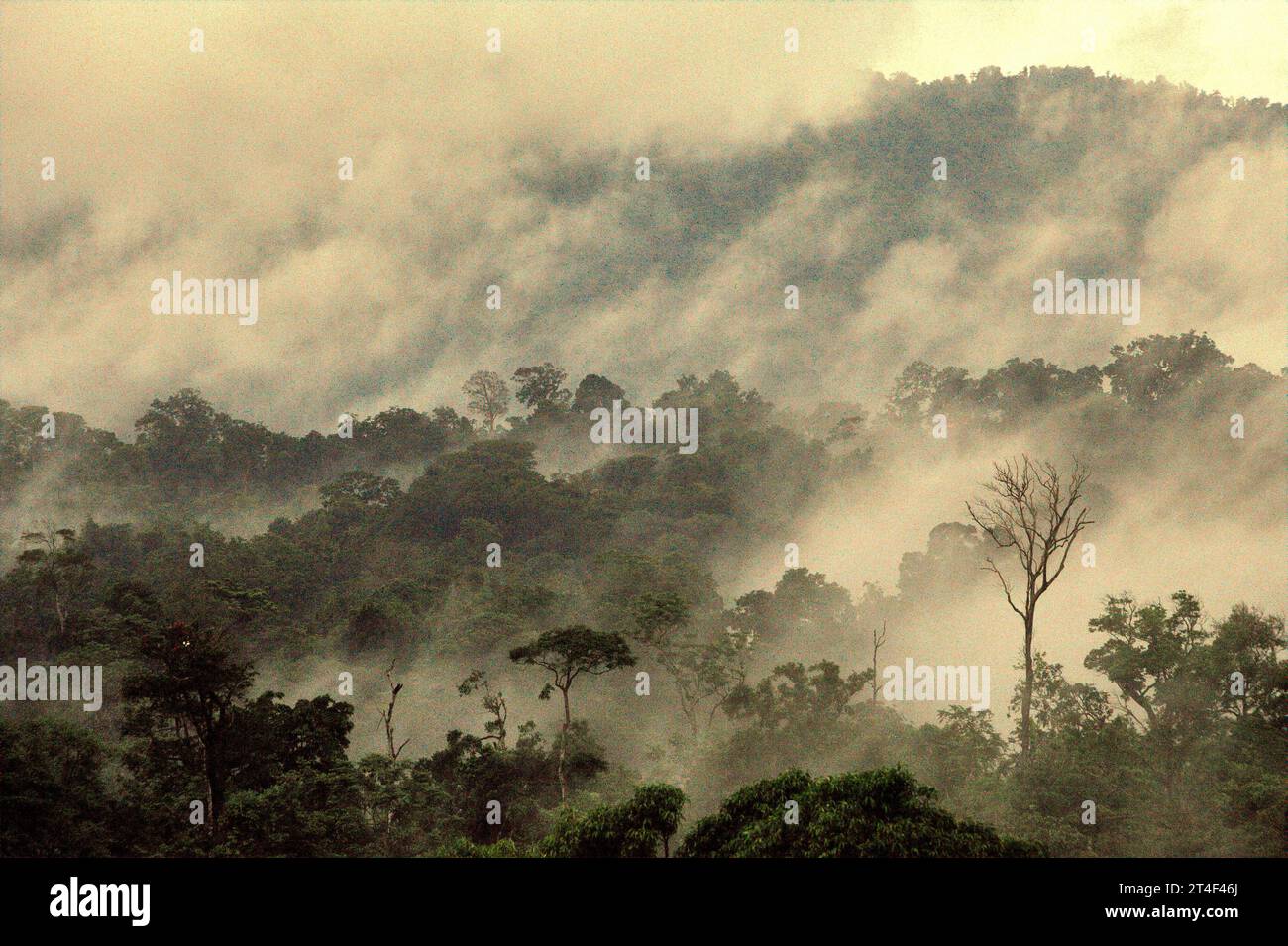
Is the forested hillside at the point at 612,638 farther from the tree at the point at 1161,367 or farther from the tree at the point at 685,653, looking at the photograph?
the tree at the point at 1161,367

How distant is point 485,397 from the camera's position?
127625 millimetres

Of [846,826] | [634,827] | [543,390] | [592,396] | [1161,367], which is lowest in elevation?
[634,827]

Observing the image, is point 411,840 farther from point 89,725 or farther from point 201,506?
point 201,506

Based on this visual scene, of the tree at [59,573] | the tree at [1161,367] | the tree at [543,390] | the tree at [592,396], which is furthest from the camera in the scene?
the tree at [592,396]

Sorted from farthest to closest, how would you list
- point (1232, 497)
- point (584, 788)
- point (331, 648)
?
point (1232, 497)
point (331, 648)
point (584, 788)

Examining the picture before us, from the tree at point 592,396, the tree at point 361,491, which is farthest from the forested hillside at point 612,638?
the tree at point 592,396

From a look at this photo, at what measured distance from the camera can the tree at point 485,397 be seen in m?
127

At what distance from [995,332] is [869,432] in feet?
265

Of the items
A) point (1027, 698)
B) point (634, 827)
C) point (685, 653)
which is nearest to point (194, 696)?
point (634, 827)

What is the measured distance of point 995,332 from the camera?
584ft

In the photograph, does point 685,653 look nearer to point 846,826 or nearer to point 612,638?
point 612,638

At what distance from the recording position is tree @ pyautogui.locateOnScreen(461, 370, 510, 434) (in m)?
127

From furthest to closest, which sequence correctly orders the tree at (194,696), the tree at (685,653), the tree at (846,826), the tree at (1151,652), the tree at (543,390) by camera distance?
the tree at (543,390)
the tree at (685,653)
the tree at (1151,652)
the tree at (194,696)
the tree at (846,826)
